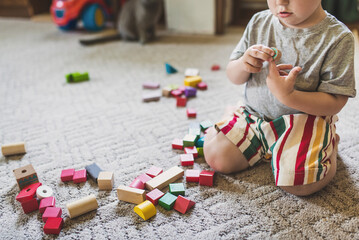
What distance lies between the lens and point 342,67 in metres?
0.66

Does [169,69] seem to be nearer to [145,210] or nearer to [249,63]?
[249,63]

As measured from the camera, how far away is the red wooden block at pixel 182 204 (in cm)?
71

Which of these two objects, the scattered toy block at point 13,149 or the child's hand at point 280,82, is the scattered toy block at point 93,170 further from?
the child's hand at point 280,82

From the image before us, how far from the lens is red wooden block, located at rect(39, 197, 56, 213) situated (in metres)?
0.72

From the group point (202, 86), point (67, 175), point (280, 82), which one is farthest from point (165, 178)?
point (202, 86)

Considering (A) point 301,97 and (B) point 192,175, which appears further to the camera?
Result: (B) point 192,175

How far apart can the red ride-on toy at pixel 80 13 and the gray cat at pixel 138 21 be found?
0.29 m

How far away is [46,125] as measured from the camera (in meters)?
1.11

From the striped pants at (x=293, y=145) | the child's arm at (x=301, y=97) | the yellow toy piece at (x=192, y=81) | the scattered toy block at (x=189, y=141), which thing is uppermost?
the child's arm at (x=301, y=97)

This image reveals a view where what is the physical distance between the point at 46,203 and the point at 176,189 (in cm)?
30

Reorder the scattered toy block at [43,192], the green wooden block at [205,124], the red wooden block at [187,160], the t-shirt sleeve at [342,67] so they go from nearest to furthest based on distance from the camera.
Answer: the t-shirt sleeve at [342,67] → the scattered toy block at [43,192] → the red wooden block at [187,160] → the green wooden block at [205,124]

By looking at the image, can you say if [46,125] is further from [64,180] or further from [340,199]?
[340,199]

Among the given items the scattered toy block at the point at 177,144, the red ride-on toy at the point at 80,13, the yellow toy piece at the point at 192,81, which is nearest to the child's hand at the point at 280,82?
the scattered toy block at the point at 177,144

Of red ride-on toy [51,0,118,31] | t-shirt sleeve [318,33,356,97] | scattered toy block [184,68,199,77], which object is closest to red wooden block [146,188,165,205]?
t-shirt sleeve [318,33,356,97]
